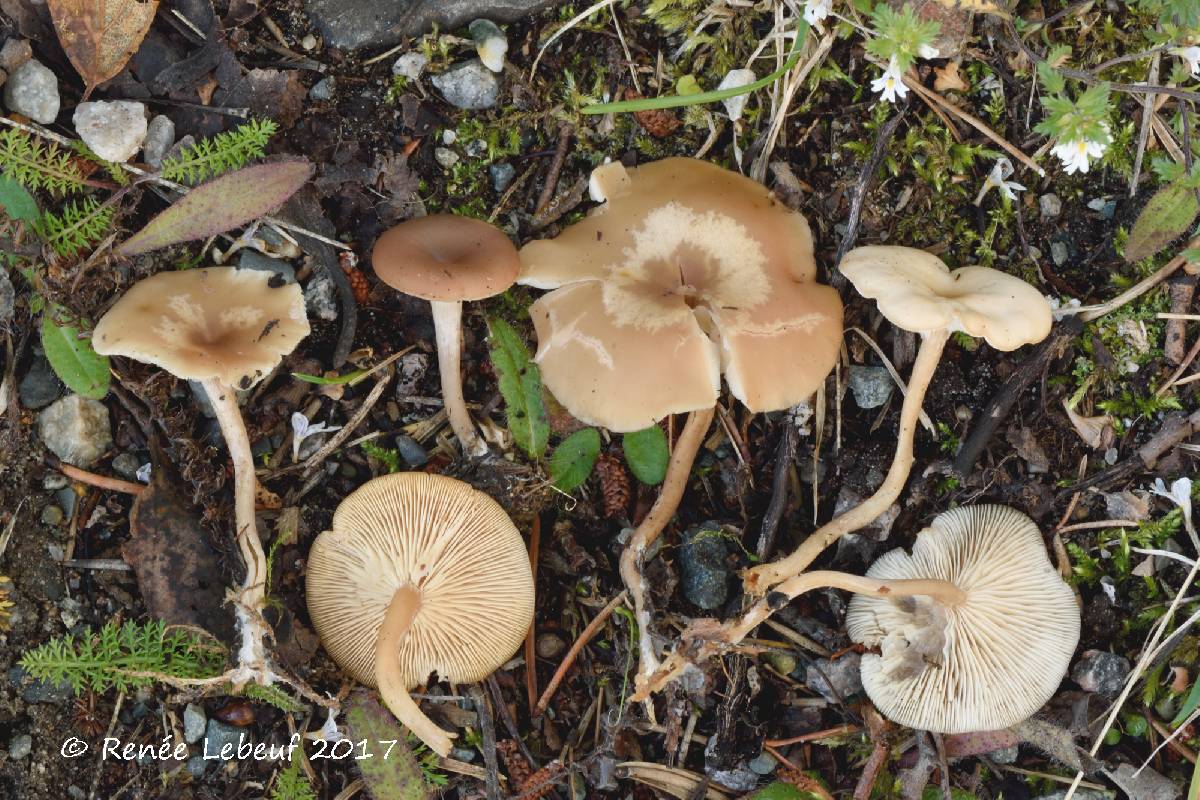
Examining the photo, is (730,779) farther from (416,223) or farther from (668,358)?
(416,223)

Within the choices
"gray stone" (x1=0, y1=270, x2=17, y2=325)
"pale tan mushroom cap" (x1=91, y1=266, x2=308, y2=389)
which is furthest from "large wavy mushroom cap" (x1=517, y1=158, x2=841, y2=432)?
"gray stone" (x1=0, y1=270, x2=17, y2=325)

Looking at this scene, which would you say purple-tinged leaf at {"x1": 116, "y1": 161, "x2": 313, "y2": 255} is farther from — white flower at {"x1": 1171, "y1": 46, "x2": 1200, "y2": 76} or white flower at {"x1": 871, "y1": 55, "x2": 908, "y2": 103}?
white flower at {"x1": 1171, "y1": 46, "x2": 1200, "y2": 76}

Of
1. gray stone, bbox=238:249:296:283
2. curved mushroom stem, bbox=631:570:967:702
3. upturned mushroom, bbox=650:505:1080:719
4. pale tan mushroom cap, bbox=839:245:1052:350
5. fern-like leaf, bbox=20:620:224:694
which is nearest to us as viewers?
pale tan mushroom cap, bbox=839:245:1052:350

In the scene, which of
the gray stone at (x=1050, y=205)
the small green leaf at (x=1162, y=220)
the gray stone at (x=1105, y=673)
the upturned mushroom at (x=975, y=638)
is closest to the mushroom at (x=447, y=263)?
the upturned mushroom at (x=975, y=638)

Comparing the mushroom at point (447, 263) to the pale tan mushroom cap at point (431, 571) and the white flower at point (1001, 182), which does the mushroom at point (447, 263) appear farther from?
the white flower at point (1001, 182)

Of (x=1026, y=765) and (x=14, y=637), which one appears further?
(x=1026, y=765)

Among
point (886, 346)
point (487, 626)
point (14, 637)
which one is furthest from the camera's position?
point (886, 346)

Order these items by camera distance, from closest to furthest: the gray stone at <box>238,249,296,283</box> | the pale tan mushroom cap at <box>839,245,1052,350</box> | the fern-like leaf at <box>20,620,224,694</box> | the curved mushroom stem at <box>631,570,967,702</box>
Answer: the pale tan mushroom cap at <box>839,245,1052,350</box>
the fern-like leaf at <box>20,620,224,694</box>
the curved mushroom stem at <box>631,570,967,702</box>
the gray stone at <box>238,249,296,283</box>

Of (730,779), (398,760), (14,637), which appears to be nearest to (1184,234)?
(730,779)
